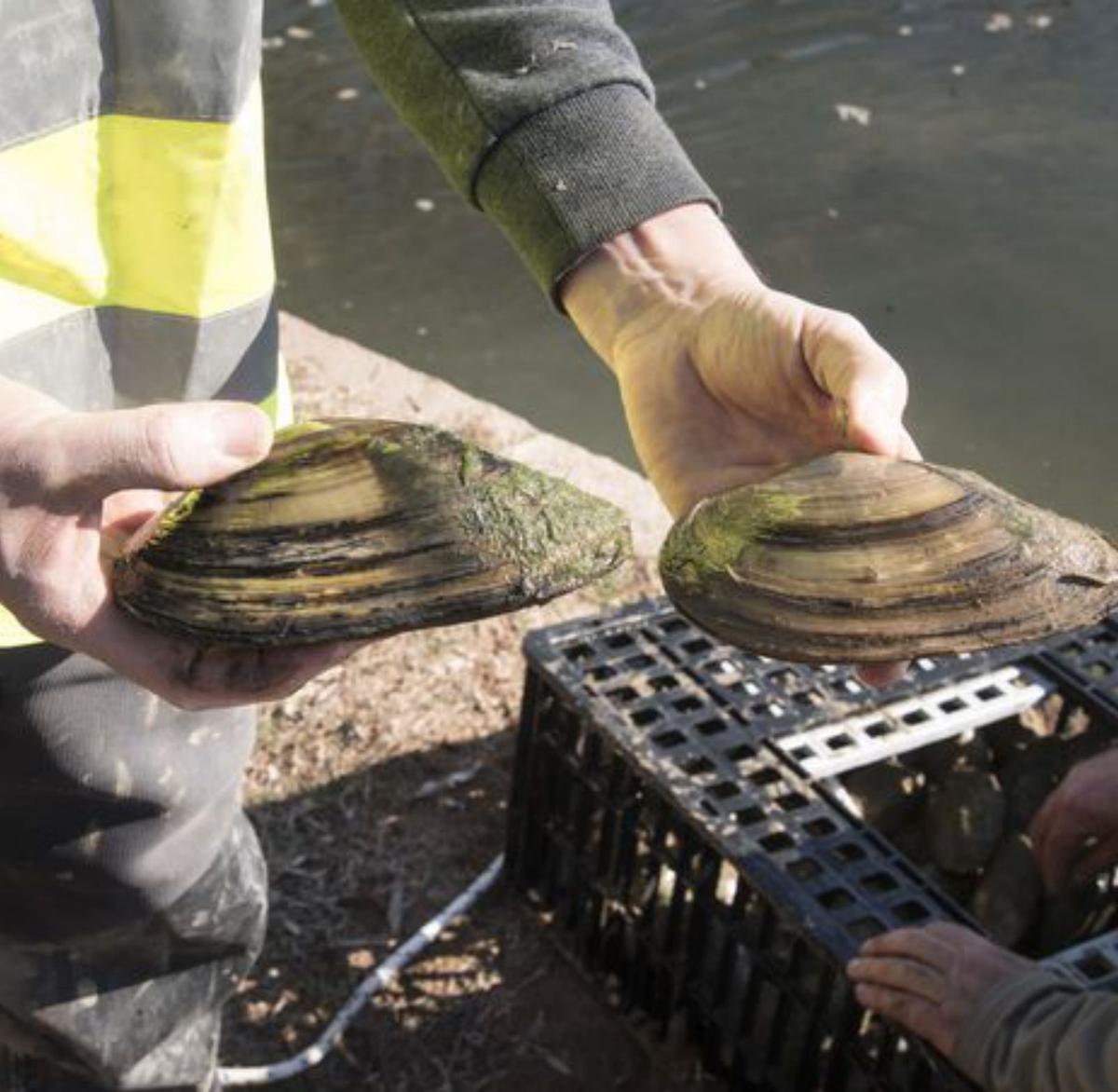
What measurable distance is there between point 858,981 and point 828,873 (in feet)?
0.67

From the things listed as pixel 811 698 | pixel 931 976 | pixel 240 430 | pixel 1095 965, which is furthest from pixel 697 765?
pixel 240 430

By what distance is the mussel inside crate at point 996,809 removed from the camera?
2.87m

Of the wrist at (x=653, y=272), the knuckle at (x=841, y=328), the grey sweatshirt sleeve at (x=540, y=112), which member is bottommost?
the wrist at (x=653, y=272)

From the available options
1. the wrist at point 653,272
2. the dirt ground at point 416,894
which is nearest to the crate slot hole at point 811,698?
the dirt ground at point 416,894

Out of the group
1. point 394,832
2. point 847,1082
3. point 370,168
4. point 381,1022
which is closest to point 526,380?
point 370,168

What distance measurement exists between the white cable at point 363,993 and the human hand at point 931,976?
95cm

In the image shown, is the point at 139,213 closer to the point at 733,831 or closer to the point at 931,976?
the point at 733,831

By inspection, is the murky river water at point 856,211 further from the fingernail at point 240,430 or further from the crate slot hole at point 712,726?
the fingernail at point 240,430

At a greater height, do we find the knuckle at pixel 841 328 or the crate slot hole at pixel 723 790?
the knuckle at pixel 841 328

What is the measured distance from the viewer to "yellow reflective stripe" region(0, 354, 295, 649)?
6.33ft

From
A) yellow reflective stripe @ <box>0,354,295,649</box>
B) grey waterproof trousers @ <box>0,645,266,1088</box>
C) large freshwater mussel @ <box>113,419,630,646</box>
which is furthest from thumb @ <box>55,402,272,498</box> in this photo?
grey waterproof trousers @ <box>0,645,266,1088</box>

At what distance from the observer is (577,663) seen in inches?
Answer: 113

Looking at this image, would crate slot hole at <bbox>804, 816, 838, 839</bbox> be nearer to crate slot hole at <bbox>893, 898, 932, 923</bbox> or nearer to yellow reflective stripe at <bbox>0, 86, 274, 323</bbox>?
crate slot hole at <bbox>893, 898, 932, 923</bbox>

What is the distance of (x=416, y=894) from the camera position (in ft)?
10.3
